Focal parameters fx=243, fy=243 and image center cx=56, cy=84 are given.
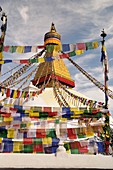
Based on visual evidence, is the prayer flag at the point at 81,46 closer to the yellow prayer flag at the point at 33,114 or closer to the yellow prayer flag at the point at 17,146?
the yellow prayer flag at the point at 33,114

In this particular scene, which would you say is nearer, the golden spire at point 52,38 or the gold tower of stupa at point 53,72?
the gold tower of stupa at point 53,72

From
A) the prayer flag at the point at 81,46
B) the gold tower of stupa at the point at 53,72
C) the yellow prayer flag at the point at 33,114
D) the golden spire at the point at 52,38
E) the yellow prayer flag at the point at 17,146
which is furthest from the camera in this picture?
the golden spire at the point at 52,38

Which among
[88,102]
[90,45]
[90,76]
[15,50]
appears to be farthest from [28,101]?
[90,76]

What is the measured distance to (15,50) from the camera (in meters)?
11.5

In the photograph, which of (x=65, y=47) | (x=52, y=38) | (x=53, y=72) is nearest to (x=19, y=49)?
(x=65, y=47)

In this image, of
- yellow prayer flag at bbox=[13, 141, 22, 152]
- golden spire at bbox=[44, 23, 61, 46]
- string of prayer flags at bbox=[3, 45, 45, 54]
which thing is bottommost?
yellow prayer flag at bbox=[13, 141, 22, 152]

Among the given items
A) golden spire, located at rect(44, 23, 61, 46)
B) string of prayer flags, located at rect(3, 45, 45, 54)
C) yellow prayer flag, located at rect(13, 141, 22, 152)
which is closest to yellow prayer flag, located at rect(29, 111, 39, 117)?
yellow prayer flag, located at rect(13, 141, 22, 152)

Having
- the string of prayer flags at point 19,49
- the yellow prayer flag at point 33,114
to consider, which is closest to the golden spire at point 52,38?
the string of prayer flags at point 19,49

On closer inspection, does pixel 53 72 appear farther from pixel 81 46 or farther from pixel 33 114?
pixel 33 114

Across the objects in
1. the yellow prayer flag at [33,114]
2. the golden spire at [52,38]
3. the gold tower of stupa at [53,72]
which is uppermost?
the golden spire at [52,38]

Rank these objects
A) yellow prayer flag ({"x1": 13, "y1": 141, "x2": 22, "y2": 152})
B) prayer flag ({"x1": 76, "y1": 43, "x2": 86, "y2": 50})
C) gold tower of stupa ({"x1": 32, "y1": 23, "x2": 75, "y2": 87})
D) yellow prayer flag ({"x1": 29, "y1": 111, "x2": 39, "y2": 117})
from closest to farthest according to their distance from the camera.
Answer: yellow prayer flag ({"x1": 13, "y1": 141, "x2": 22, "y2": 152})
yellow prayer flag ({"x1": 29, "y1": 111, "x2": 39, "y2": 117})
prayer flag ({"x1": 76, "y1": 43, "x2": 86, "y2": 50})
gold tower of stupa ({"x1": 32, "y1": 23, "x2": 75, "y2": 87})

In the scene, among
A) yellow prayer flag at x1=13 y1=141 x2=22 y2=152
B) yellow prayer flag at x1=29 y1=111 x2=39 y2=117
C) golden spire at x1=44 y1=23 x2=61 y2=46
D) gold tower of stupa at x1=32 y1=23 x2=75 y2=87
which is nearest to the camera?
yellow prayer flag at x1=13 y1=141 x2=22 y2=152

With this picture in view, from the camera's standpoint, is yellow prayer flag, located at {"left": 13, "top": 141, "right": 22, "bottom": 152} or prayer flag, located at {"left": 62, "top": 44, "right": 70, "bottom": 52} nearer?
yellow prayer flag, located at {"left": 13, "top": 141, "right": 22, "bottom": 152}

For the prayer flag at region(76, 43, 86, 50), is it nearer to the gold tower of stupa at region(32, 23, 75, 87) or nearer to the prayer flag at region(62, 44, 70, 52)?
the prayer flag at region(62, 44, 70, 52)
